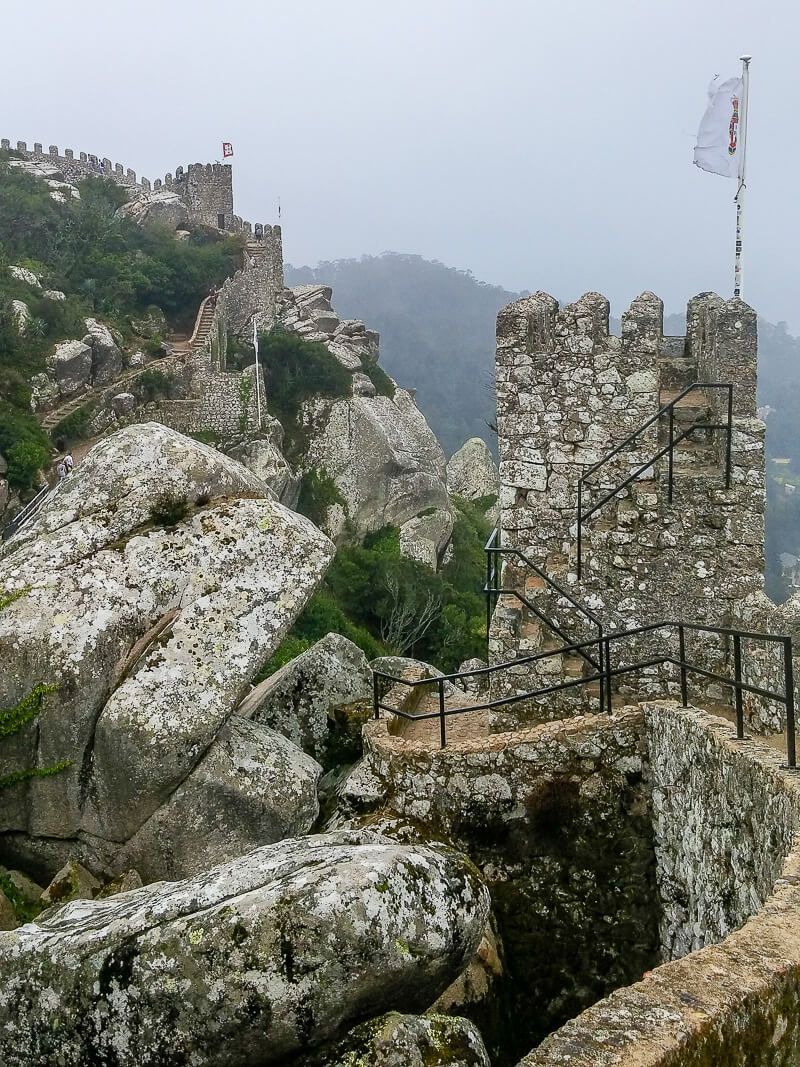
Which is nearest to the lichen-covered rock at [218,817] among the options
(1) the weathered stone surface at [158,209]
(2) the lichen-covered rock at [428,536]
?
(2) the lichen-covered rock at [428,536]

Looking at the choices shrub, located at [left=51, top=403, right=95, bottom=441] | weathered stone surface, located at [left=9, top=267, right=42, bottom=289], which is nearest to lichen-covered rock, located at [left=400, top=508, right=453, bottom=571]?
shrub, located at [left=51, top=403, right=95, bottom=441]

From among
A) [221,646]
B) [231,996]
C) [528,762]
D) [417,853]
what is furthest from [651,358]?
[231,996]

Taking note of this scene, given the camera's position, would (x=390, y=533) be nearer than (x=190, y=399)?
No

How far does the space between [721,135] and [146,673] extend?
29.6 feet

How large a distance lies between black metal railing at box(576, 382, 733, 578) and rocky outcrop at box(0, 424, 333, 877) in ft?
8.91

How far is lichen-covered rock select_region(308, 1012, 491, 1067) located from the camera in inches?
167

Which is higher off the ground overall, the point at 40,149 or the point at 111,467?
the point at 40,149

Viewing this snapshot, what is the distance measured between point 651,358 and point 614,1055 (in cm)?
713

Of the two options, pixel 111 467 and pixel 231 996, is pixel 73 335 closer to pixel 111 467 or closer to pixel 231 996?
pixel 111 467

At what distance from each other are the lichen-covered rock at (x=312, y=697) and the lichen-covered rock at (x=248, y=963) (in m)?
4.81

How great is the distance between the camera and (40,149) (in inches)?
2440

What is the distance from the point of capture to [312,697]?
33.7 ft

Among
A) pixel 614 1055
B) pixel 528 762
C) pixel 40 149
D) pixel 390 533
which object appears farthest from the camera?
pixel 40 149

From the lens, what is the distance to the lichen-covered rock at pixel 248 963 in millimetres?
4430
